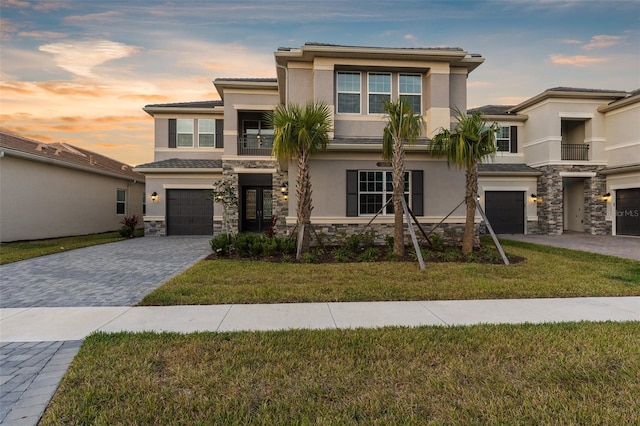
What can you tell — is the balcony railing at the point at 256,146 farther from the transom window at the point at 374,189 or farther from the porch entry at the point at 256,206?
the transom window at the point at 374,189

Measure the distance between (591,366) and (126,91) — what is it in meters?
18.0

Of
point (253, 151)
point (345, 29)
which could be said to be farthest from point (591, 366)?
point (253, 151)

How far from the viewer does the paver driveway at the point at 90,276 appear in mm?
5609

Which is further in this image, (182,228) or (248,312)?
(182,228)

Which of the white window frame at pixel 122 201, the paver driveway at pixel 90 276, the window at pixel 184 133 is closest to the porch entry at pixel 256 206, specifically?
the window at pixel 184 133

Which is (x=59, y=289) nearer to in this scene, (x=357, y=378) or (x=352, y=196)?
(x=357, y=378)

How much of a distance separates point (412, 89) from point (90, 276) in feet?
38.5

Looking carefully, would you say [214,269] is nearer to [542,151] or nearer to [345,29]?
[345,29]

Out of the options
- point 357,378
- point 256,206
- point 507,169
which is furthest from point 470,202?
point 256,206

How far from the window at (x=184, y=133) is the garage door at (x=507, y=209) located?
17.2 metres

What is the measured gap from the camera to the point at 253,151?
16594 mm

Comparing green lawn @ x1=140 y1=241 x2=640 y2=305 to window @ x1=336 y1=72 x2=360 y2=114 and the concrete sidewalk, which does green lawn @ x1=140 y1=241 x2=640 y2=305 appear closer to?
the concrete sidewalk

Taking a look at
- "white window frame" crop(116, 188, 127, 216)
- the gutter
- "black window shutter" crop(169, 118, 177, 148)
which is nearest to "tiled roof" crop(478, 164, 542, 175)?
"black window shutter" crop(169, 118, 177, 148)

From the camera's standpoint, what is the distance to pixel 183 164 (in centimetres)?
1655
